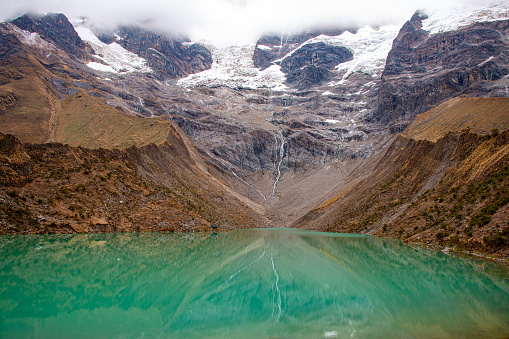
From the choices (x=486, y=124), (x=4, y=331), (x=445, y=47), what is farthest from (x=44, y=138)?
(x=445, y=47)

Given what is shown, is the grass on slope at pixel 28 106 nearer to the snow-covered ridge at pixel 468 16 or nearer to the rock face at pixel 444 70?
the rock face at pixel 444 70

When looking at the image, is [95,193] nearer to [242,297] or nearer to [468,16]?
[242,297]

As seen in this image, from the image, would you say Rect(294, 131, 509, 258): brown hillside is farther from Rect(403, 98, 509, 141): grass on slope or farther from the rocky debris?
the rocky debris

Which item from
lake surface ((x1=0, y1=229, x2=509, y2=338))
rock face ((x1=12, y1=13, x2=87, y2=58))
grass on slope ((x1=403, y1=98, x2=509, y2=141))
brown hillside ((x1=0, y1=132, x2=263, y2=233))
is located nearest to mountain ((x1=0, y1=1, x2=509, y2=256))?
grass on slope ((x1=403, y1=98, x2=509, y2=141))

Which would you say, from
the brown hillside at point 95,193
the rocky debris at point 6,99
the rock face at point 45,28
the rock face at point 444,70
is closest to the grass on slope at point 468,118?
the rock face at point 444,70

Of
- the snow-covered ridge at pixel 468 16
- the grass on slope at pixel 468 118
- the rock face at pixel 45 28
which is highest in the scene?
the snow-covered ridge at pixel 468 16

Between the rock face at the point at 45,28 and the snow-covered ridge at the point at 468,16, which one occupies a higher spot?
the snow-covered ridge at the point at 468,16

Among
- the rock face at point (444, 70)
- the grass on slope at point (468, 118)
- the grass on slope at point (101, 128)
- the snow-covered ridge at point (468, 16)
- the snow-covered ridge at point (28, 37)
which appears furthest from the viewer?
the snow-covered ridge at point (468, 16)
